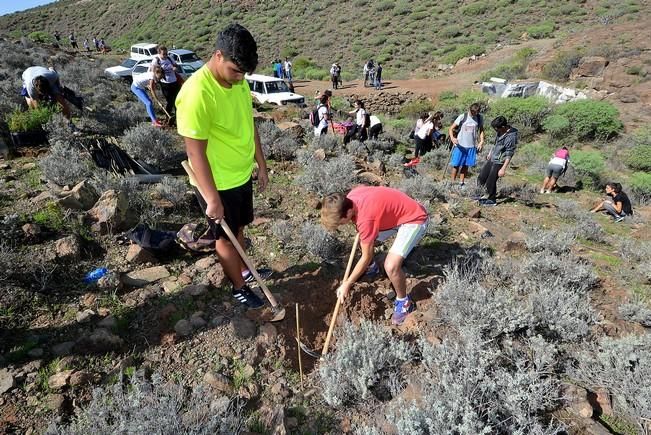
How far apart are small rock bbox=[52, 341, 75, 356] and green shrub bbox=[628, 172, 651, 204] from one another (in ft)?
40.8

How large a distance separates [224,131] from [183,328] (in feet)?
5.37

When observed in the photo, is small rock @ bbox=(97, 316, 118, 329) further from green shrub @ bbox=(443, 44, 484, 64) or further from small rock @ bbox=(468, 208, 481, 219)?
green shrub @ bbox=(443, 44, 484, 64)

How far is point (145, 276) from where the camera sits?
358 cm

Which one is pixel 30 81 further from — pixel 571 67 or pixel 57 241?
pixel 571 67

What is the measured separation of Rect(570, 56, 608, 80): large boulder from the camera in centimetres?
1673

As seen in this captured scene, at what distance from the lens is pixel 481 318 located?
3.11m

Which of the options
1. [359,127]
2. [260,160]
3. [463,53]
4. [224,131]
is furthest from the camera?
[463,53]

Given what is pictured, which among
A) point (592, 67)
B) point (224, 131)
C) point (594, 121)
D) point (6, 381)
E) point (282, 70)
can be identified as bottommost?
point (594, 121)

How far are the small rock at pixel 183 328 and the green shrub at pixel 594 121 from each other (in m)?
15.3

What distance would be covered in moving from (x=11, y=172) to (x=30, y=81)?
7.24ft

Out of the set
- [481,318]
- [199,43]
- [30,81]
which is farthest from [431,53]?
[481,318]

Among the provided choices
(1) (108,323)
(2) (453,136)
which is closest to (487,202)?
(2) (453,136)

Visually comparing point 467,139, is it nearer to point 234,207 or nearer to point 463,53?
point 234,207

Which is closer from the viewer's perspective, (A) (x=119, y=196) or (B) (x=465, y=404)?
(B) (x=465, y=404)
